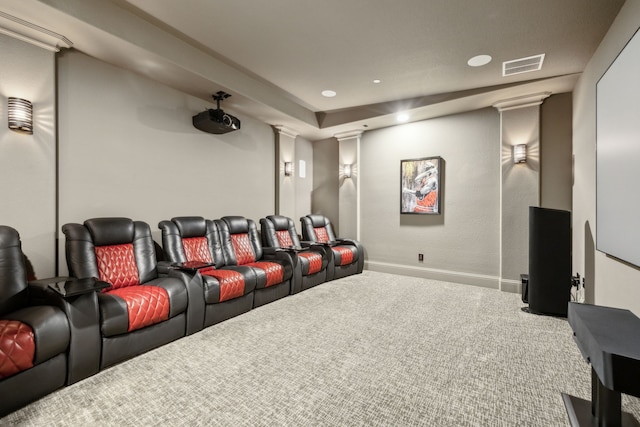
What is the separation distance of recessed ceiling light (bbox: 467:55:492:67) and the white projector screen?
1234mm

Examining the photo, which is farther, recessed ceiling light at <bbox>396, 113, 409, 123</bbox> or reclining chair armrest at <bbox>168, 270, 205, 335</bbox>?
recessed ceiling light at <bbox>396, 113, 409, 123</bbox>

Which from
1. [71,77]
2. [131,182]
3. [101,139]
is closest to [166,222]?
[131,182]

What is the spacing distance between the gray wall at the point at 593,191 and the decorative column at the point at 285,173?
4.37m

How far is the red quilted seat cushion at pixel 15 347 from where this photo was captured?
1.64m

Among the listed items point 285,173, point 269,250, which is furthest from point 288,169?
point 269,250

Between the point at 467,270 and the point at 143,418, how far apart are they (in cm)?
466

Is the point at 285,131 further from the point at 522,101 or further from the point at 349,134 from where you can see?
the point at 522,101

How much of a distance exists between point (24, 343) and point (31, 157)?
70.9 inches

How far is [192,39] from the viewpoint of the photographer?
3.17 metres

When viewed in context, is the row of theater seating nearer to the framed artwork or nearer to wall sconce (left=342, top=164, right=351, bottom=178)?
the framed artwork

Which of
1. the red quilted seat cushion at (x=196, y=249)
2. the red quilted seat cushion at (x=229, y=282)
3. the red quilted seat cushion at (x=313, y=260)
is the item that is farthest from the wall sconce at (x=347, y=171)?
the red quilted seat cushion at (x=229, y=282)

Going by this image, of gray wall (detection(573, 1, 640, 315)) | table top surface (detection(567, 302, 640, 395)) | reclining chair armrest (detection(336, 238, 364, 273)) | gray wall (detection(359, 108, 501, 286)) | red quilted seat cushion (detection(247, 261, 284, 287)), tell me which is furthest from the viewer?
reclining chair armrest (detection(336, 238, 364, 273))

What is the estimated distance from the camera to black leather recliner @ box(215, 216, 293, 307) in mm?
3602

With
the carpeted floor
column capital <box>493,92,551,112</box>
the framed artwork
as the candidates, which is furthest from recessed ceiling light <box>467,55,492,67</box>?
the carpeted floor
